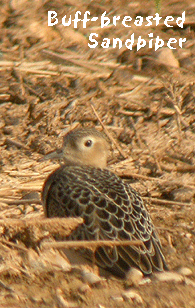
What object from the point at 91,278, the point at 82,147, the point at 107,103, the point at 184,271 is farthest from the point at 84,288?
the point at 107,103

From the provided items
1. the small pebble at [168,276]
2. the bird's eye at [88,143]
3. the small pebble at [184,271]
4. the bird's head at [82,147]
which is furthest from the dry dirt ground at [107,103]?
the bird's eye at [88,143]

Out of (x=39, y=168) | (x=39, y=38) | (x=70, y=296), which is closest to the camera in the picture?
(x=70, y=296)

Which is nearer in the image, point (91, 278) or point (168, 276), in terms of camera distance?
point (91, 278)

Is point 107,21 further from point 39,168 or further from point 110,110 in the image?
point 39,168

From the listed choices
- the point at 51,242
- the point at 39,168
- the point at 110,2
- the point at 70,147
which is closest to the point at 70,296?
the point at 51,242

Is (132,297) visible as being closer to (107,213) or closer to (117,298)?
(117,298)

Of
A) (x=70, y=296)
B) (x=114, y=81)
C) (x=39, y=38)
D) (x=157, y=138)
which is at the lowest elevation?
(x=70, y=296)

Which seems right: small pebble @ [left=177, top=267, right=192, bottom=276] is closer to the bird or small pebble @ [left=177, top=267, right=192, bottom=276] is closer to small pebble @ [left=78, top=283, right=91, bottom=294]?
the bird

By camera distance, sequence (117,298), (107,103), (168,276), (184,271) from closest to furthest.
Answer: (117,298), (168,276), (184,271), (107,103)

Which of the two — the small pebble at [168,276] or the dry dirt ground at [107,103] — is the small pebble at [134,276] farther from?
the dry dirt ground at [107,103]
